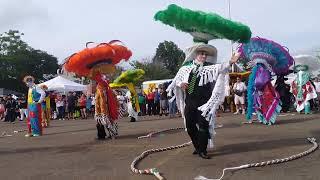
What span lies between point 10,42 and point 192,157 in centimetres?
7310

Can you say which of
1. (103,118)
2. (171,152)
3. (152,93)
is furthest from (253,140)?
(152,93)

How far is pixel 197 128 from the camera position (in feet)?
28.3

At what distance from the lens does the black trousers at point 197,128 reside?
8359 millimetres

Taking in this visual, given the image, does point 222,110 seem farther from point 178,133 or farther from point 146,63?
point 146,63

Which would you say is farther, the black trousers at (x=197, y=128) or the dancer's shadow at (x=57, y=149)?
the dancer's shadow at (x=57, y=149)

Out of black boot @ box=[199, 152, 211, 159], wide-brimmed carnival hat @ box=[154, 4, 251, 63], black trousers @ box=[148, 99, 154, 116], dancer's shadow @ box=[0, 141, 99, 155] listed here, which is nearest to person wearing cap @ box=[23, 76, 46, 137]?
dancer's shadow @ box=[0, 141, 99, 155]

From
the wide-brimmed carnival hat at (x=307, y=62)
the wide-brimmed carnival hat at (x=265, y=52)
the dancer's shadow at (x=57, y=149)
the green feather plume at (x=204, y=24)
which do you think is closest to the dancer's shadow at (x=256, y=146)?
the green feather plume at (x=204, y=24)

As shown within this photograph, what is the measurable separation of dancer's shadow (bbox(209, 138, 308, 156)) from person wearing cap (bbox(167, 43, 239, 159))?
42 centimetres

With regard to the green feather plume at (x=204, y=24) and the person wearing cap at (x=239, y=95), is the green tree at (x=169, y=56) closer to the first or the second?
the person wearing cap at (x=239, y=95)

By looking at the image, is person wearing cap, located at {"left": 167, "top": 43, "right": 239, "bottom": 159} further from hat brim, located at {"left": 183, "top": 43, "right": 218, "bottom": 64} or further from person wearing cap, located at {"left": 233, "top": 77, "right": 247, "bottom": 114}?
person wearing cap, located at {"left": 233, "top": 77, "right": 247, "bottom": 114}

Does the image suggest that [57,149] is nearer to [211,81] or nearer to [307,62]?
[211,81]

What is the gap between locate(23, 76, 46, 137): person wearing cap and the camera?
14320 mm

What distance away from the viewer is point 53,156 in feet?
31.7

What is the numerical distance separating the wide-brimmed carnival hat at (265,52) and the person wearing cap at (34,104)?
5.96 meters
